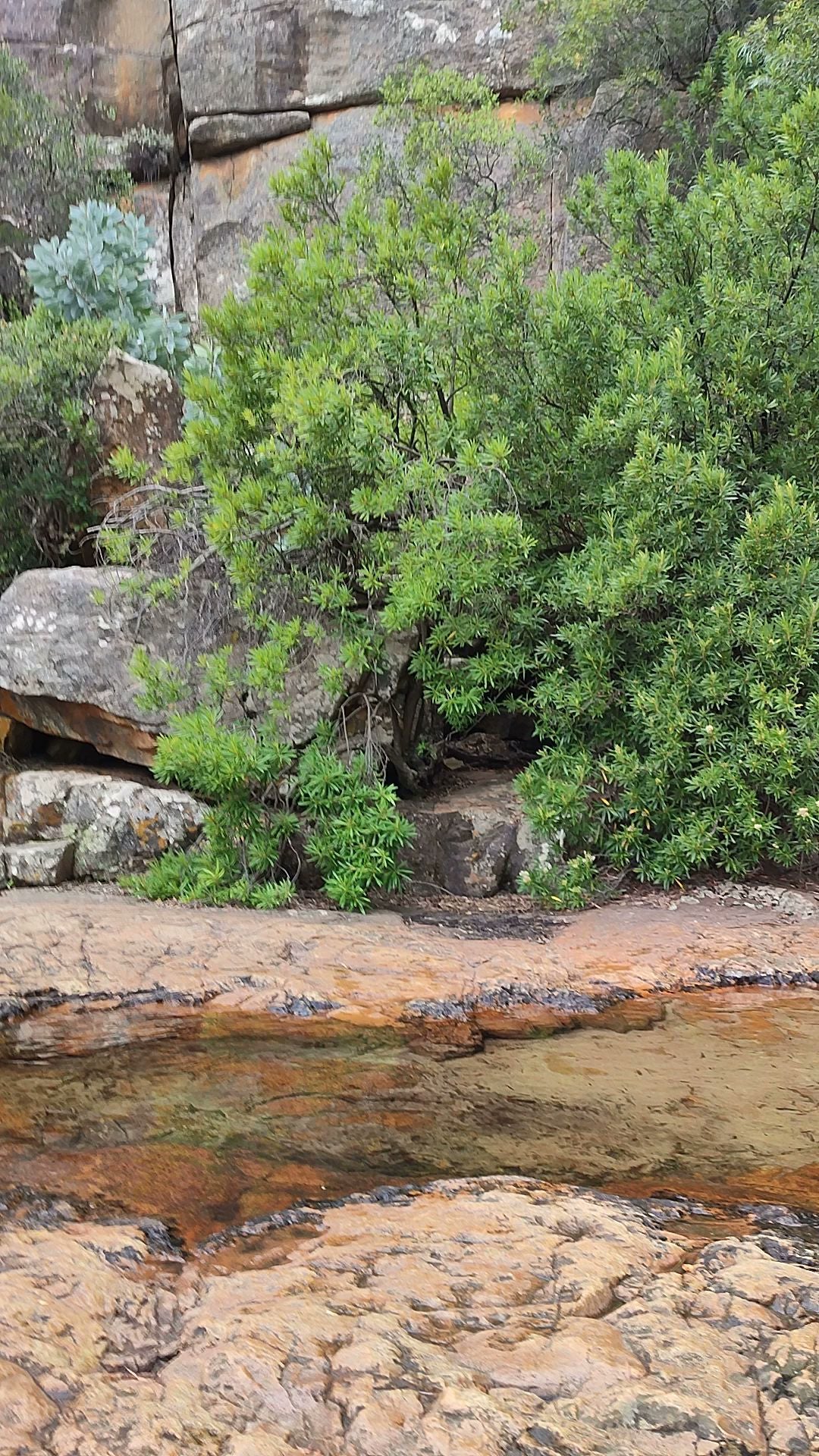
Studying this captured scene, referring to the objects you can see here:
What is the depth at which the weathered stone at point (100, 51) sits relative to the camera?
44.5 feet

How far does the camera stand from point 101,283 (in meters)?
9.95

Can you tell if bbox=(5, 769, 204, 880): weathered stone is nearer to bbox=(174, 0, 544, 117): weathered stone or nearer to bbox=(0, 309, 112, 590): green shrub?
bbox=(0, 309, 112, 590): green shrub

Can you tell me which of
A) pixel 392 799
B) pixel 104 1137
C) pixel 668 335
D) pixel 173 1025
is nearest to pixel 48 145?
pixel 668 335

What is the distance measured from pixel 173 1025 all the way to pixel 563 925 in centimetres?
258

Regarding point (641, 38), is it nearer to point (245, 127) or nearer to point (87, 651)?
point (245, 127)

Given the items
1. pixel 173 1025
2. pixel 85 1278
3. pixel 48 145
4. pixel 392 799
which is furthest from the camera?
pixel 48 145

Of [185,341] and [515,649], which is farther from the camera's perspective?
[185,341]

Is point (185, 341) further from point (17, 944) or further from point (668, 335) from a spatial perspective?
point (17, 944)

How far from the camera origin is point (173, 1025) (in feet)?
13.8

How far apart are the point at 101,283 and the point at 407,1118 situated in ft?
30.6

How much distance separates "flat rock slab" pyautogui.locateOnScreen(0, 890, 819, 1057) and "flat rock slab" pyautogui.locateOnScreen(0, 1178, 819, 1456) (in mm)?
1533

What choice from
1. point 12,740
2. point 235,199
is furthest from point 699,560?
point 235,199

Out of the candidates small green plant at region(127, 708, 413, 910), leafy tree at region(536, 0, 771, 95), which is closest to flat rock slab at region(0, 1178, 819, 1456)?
small green plant at region(127, 708, 413, 910)

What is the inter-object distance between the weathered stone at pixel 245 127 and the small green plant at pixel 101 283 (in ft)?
15.1
